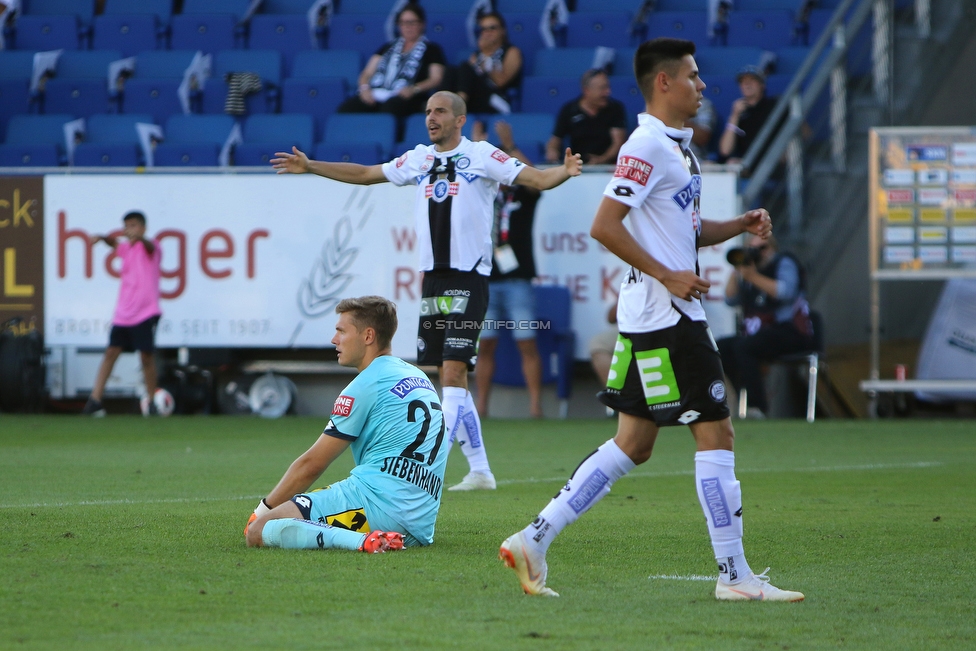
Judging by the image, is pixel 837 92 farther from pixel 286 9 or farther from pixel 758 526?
pixel 758 526

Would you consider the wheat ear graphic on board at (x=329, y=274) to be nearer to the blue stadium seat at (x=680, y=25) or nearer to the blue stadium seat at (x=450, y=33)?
the blue stadium seat at (x=450, y=33)

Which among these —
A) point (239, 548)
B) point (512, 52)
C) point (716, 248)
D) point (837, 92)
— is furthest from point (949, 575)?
point (512, 52)

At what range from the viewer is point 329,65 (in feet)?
56.8

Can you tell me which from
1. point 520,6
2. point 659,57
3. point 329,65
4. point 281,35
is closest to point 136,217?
point 329,65

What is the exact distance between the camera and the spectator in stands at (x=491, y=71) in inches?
607

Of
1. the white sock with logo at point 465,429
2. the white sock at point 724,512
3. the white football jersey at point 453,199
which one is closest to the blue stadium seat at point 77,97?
the white football jersey at point 453,199

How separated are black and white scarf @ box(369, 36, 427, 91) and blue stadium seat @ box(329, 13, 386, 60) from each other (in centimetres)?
162

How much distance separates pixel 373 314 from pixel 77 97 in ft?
44.0

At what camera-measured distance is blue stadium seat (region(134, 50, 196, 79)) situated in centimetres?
1767

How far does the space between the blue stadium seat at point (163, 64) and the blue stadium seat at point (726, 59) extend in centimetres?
663

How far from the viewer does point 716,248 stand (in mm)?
13789

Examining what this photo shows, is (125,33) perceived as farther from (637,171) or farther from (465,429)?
(637,171)

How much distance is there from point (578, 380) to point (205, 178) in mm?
4597

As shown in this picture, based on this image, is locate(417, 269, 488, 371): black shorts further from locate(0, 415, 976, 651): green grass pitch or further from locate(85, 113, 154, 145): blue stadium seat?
locate(85, 113, 154, 145): blue stadium seat
